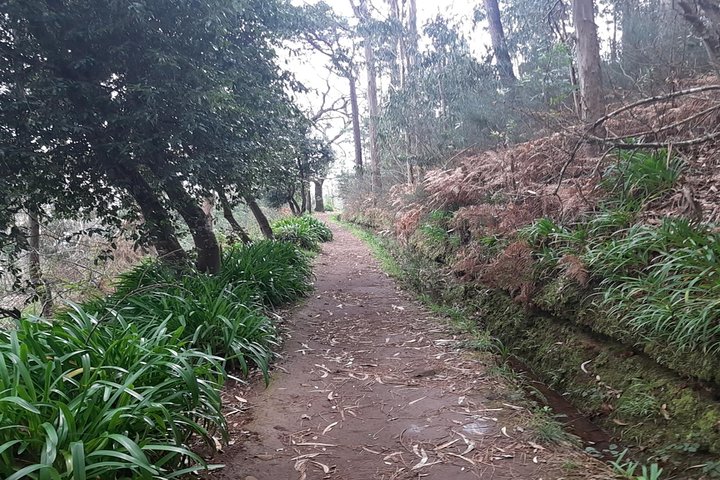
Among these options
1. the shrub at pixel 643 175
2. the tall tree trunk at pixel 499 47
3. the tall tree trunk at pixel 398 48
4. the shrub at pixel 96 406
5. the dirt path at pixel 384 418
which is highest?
the tall tree trunk at pixel 398 48

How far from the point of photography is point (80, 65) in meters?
4.70

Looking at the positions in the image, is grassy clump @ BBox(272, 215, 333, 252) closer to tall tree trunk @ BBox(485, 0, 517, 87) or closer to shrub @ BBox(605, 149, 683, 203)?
tall tree trunk @ BBox(485, 0, 517, 87)

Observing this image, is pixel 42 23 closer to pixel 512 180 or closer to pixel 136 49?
pixel 136 49

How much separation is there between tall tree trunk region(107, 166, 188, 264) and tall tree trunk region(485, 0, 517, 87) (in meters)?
7.33

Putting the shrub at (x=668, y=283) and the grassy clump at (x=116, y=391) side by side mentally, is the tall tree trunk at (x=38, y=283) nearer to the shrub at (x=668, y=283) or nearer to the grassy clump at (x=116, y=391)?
the grassy clump at (x=116, y=391)

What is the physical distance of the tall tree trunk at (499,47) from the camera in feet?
33.1

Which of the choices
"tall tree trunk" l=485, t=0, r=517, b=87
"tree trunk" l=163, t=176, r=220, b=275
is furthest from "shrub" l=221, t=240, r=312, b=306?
"tall tree trunk" l=485, t=0, r=517, b=87

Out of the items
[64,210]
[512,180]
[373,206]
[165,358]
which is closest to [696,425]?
[165,358]

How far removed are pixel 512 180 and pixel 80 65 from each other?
18.1 ft

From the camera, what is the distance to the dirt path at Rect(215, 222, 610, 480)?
2.63 meters

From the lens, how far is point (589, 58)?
5977mm

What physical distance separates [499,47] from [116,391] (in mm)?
10665

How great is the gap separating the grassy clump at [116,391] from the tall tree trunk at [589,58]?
16.3 ft

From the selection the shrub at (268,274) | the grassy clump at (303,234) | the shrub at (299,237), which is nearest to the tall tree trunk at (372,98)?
the grassy clump at (303,234)
